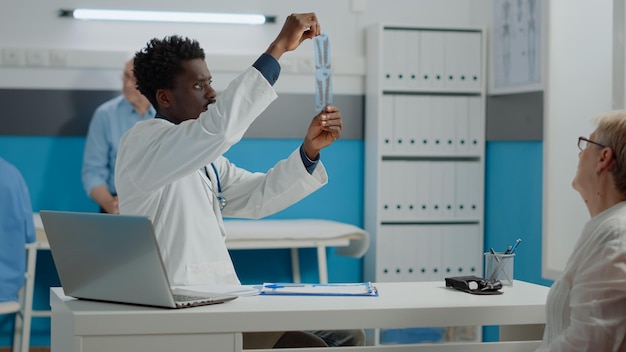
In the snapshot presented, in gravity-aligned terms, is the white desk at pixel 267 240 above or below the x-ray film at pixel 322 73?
below

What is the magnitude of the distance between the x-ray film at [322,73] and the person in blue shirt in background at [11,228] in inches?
67.6

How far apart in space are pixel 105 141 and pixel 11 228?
96cm

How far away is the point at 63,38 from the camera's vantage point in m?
4.62

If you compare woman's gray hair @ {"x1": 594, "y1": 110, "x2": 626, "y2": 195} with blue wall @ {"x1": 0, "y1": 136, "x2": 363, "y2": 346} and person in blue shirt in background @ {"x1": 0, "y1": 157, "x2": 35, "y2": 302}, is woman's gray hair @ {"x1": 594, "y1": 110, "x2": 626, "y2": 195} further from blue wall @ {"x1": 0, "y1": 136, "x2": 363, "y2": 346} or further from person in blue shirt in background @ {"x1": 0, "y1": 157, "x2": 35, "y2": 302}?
Answer: blue wall @ {"x1": 0, "y1": 136, "x2": 363, "y2": 346}

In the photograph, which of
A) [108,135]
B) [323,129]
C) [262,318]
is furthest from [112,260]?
[108,135]

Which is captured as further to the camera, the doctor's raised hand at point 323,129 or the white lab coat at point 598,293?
the doctor's raised hand at point 323,129

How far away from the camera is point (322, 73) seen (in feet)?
7.37

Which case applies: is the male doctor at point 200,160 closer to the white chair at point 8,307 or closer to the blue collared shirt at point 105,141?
the white chair at point 8,307

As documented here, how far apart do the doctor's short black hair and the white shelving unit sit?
2.31m

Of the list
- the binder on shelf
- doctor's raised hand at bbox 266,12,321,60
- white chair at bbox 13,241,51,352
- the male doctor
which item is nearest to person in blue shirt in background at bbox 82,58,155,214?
white chair at bbox 13,241,51,352

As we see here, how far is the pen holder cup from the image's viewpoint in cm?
227

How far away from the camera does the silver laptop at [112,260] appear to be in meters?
1.77

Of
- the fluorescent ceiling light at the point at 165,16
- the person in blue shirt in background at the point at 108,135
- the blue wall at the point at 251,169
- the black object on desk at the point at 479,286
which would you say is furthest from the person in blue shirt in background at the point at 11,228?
the black object on desk at the point at 479,286

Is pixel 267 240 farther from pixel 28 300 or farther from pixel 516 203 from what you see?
pixel 516 203
